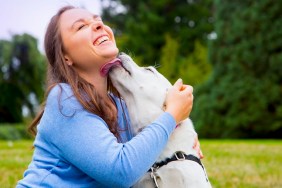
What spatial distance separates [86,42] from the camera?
2.42m

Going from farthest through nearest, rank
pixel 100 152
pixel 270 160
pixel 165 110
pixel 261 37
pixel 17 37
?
pixel 17 37 → pixel 261 37 → pixel 270 160 → pixel 165 110 → pixel 100 152

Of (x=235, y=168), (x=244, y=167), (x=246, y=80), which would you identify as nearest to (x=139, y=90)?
(x=235, y=168)

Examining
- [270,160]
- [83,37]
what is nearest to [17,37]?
[270,160]

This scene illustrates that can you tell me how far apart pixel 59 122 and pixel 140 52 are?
27530 millimetres

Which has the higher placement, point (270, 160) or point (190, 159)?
point (190, 159)

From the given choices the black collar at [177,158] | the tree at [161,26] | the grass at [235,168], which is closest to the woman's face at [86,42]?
the black collar at [177,158]

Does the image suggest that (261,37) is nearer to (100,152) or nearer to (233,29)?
(233,29)

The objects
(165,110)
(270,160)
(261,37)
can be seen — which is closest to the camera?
(165,110)

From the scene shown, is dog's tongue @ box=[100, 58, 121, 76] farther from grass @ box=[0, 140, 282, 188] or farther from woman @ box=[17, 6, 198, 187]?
grass @ box=[0, 140, 282, 188]

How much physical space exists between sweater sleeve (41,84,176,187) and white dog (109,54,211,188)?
7 centimetres

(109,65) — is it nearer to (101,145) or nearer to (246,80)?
(101,145)

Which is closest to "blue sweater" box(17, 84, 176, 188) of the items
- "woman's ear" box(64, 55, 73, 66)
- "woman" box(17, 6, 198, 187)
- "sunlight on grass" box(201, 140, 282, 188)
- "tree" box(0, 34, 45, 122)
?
"woman" box(17, 6, 198, 187)

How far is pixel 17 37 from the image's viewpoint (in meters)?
25.0

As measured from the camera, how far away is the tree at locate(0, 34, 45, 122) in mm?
25062
